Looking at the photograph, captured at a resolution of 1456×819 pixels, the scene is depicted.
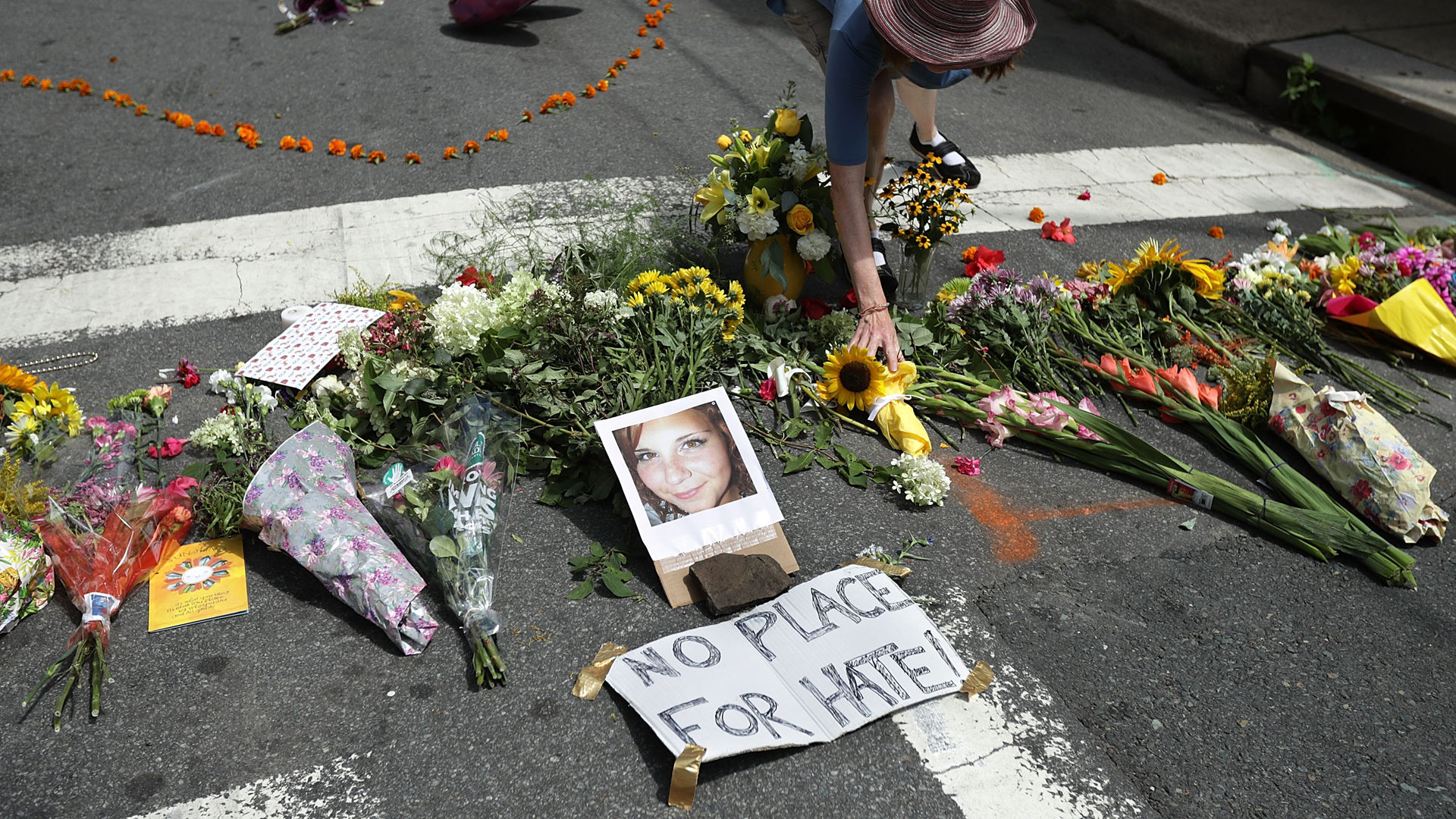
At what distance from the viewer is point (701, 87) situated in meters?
5.97

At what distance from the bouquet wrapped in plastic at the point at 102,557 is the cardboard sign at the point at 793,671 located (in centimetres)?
130

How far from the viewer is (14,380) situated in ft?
10.1

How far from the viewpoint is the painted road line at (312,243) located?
12.3 ft

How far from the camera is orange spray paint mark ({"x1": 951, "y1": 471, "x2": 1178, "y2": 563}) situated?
9.37 feet

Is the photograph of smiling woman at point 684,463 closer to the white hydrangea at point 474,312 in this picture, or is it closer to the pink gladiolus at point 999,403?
the white hydrangea at point 474,312

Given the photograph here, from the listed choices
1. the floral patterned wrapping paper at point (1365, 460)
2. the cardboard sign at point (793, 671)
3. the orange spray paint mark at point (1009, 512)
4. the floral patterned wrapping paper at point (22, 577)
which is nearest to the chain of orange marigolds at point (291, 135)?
the floral patterned wrapping paper at point (22, 577)

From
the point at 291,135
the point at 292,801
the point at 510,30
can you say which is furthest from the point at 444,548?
the point at 510,30

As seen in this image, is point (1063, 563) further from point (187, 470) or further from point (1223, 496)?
point (187, 470)

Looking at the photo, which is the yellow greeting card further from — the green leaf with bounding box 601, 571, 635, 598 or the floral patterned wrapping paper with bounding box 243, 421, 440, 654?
the green leaf with bounding box 601, 571, 635, 598

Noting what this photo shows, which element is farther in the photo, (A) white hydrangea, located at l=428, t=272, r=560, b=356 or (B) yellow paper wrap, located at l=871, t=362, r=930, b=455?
(B) yellow paper wrap, located at l=871, t=362, r=930, b=455

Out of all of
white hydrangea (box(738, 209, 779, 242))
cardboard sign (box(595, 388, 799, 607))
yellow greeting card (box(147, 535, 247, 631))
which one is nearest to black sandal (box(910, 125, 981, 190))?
white hydrangea (box(738, 209, 779, 242))

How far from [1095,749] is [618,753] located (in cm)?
115

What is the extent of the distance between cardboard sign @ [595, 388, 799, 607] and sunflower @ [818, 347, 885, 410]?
0.51 metres

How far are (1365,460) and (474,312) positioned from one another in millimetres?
2944
